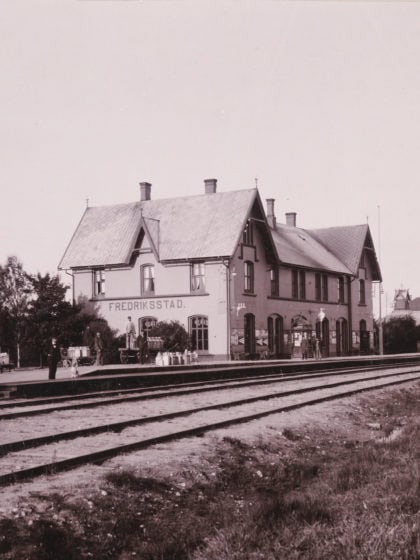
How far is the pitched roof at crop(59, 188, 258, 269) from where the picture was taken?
39.2m

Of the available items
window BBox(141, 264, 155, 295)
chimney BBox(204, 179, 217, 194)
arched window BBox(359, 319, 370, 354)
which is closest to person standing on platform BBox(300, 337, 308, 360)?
window BBox(141, 264, 155, 295)

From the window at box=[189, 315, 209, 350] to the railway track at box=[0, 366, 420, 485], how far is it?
19.1 m

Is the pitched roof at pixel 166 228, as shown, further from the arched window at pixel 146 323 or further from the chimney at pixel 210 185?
the arched window at pixel 146 323

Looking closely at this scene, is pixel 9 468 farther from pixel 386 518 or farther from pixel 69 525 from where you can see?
pixel 386 518

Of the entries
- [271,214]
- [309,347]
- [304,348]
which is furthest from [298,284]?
[304,348]

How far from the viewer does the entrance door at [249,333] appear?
40031 millimetres

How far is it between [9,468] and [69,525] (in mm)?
1898

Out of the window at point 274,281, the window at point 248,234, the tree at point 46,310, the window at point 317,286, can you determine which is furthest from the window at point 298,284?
the tree at point 46,310

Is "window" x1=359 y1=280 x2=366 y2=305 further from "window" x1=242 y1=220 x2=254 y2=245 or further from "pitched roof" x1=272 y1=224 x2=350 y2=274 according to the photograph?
"window" x1=242 y1=220 x2=254 y2=245

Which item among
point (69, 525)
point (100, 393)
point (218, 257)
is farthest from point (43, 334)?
point (69, 525)

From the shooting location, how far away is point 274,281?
43438mm

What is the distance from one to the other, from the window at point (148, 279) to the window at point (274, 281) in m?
6.72

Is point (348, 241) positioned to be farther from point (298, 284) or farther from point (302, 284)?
point (298, 284)

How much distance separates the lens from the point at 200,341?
128ft
